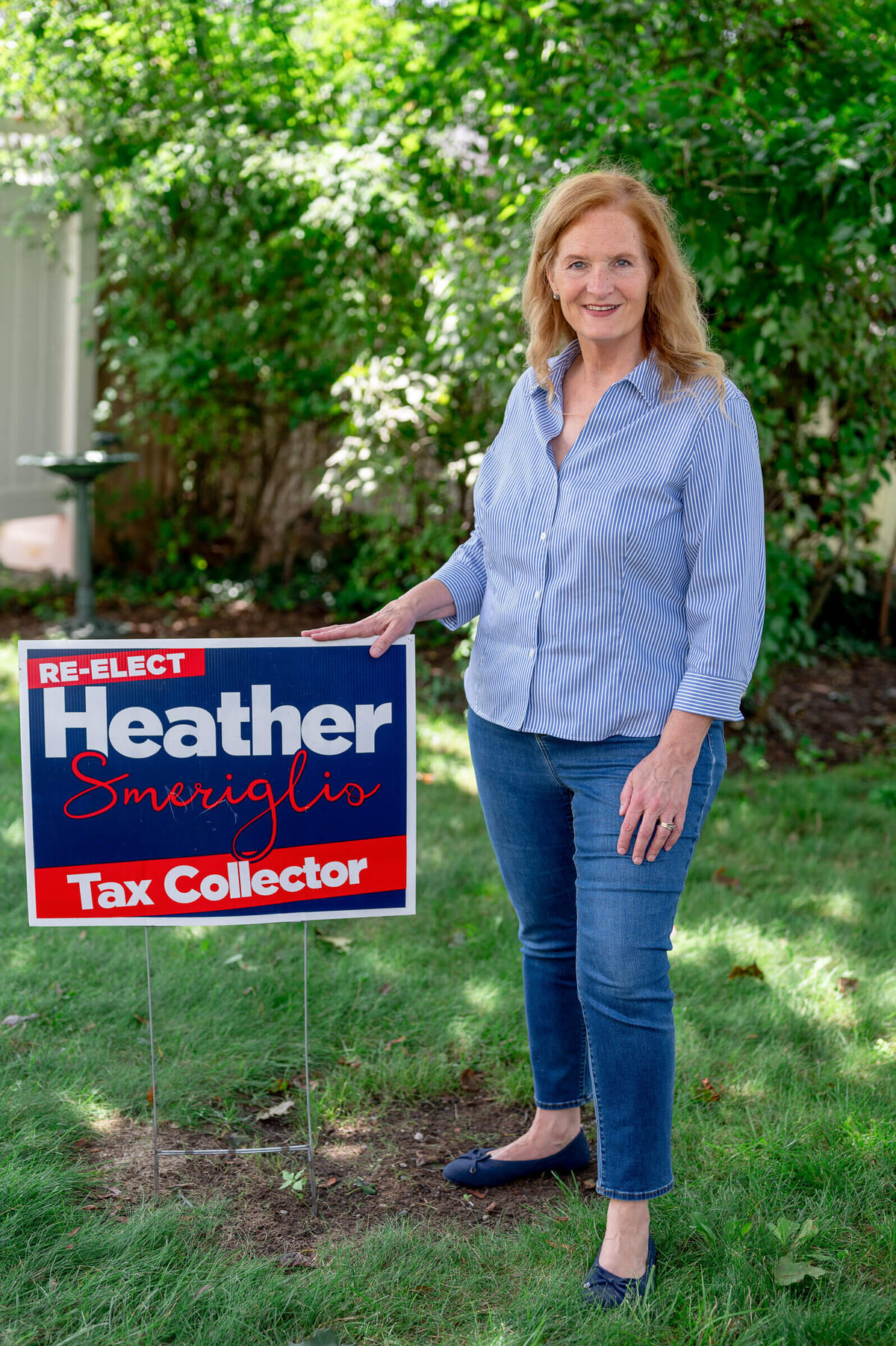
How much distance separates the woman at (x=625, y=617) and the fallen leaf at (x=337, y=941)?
1343mm

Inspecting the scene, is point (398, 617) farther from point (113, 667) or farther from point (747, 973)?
point (747, 973)

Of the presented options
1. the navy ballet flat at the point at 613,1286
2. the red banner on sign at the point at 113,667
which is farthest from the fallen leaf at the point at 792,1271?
the red banner on sign at the point at 113,667

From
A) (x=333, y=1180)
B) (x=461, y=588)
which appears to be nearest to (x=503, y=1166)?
(x=333, y=1180)

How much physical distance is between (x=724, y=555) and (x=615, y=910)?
Answer: 2.04ft

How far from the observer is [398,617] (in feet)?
7.79

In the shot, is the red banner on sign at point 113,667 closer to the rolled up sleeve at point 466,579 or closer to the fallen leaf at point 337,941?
the rolled up sleeve at point 466,579

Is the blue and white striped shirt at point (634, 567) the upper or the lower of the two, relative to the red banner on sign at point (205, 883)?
upper

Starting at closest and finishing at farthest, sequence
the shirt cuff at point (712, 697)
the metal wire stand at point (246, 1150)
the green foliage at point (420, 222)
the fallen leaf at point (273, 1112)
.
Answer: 1. the shirt cuff at point (712, 697)
2. the metal wire stand at point (246, 1150)
3. the fallen leaf at point (273, 1112)
4. the green foliage at point (420, 222)

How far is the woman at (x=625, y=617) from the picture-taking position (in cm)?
204

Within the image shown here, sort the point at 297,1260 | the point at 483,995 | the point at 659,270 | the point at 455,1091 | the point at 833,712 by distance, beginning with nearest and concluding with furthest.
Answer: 1. the point at 659,270
2. the point at 297,1260
3. the point at 455,1091
4. the point at 483,995
5. the point at 833,712

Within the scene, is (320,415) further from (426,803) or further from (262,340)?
(426,803)

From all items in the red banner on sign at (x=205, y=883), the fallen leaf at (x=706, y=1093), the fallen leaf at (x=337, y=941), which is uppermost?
the red banner on sign at (x=205, y=883)

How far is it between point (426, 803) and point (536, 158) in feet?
8.04

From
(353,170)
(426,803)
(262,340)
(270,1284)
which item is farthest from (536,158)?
(270,1284)
